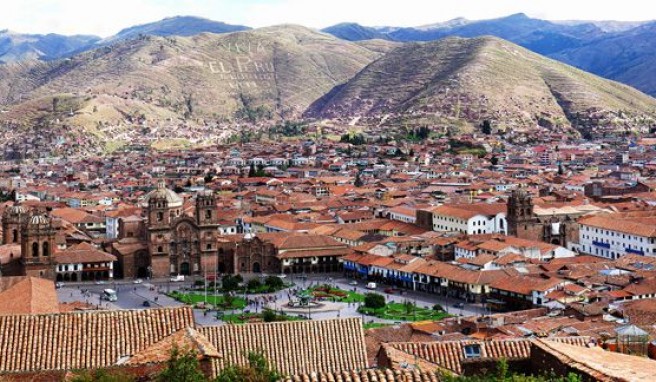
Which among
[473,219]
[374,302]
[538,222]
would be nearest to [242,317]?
[374,302]

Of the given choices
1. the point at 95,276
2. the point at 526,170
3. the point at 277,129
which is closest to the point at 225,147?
the point at 277,129

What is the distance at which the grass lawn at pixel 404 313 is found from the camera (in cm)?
4775

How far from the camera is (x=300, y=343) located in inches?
786

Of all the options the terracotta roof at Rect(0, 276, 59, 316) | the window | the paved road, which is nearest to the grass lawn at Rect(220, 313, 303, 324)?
the paved road

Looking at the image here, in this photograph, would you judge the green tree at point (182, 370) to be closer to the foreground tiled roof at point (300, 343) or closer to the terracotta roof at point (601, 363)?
the foreground tiled roof at point (300, 343)

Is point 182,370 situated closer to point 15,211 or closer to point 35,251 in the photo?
point 35,251

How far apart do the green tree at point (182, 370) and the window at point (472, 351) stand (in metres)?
5.95

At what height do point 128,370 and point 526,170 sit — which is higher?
point 128,370

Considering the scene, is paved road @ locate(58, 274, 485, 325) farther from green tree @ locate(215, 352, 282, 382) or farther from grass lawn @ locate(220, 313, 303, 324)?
green tree @ locate(215, 352, 282, 382)

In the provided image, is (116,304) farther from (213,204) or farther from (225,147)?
(225,147)

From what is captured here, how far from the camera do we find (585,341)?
68.1 ft

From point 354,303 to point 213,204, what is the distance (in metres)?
16.1

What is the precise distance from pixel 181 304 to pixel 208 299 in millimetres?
3287

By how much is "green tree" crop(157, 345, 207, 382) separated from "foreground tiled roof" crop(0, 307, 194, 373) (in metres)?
3.20
